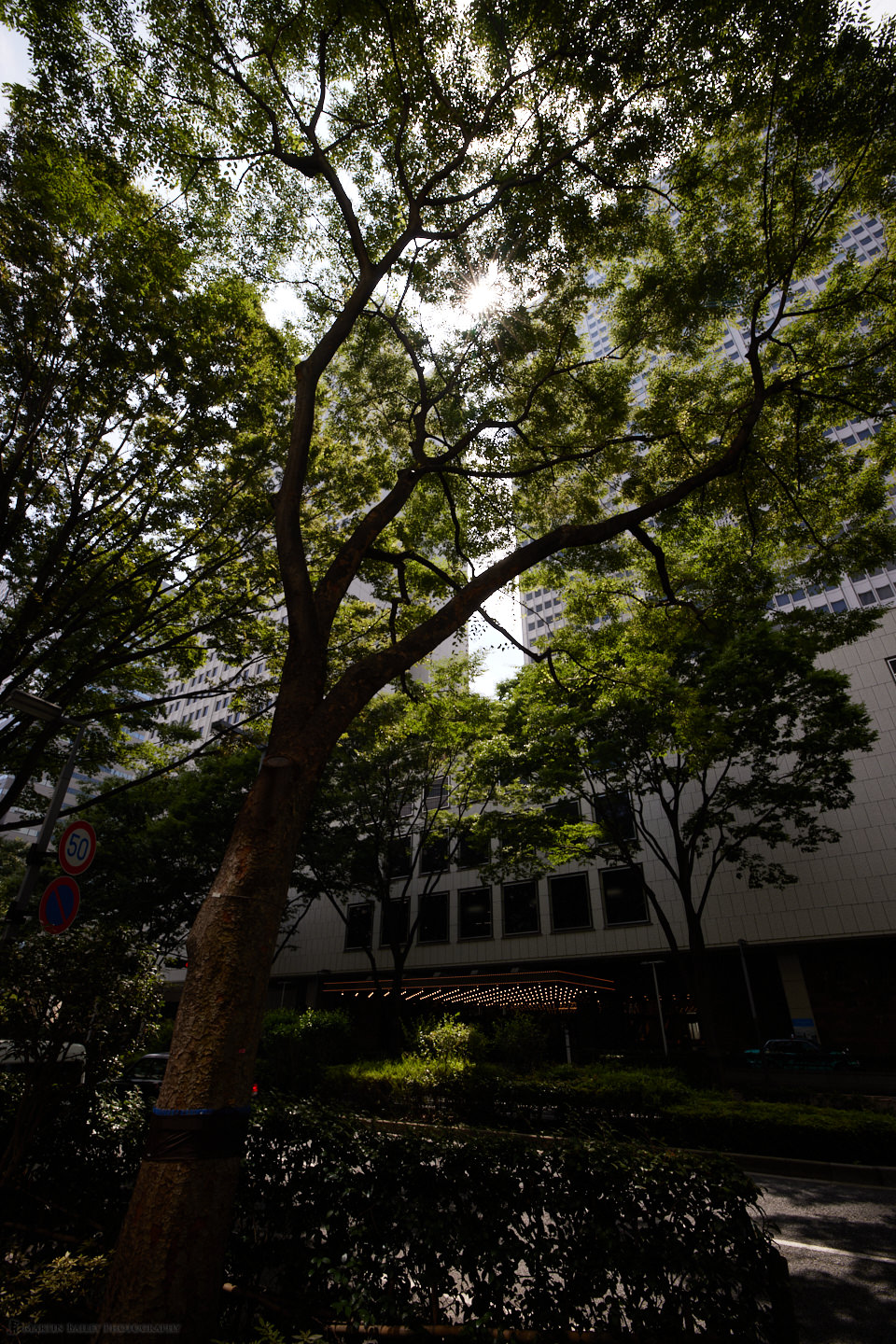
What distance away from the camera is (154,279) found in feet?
22.7

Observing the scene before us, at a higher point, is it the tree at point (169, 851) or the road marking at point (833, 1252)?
the tree at point (169, 851)

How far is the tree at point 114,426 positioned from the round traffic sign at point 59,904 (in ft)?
7.40

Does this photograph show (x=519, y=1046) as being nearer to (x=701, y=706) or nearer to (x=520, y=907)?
(x=701, y=706)

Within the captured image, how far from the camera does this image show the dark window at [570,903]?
24641 mm

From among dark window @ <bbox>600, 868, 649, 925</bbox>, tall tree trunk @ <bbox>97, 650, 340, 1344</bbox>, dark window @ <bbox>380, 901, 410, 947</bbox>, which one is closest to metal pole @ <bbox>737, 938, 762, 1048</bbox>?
dark window @ <bbox>600, 868, 649, 925</bbox>

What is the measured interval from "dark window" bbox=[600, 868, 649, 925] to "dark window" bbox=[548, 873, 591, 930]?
832 mm

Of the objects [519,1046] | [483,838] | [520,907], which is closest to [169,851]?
[483,838]

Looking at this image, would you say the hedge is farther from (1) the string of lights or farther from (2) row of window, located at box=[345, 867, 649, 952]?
(2) row of window, located at box=[345, 867, 649, 952]

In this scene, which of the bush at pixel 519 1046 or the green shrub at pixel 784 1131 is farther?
the bush at pixel 519 1046

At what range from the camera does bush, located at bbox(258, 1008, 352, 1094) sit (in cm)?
1320

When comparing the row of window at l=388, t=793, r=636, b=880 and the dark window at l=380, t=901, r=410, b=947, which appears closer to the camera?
the row of window at l=388, t=793, r=636, b=880

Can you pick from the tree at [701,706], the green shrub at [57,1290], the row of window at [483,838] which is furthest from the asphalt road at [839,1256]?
the row of window at [483,838]

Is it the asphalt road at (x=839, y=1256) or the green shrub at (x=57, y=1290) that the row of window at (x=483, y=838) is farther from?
the green shrub at (x=57, y=1290)

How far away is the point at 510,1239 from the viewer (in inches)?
126
